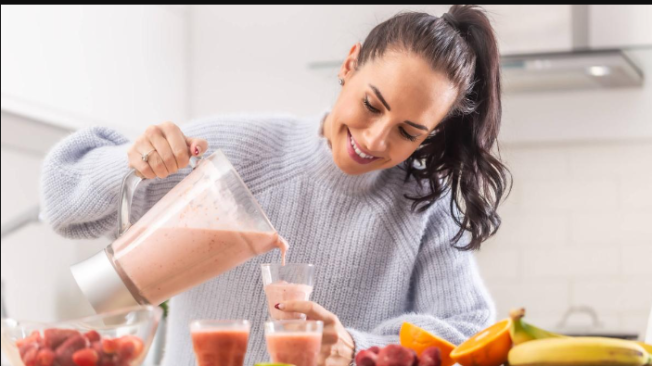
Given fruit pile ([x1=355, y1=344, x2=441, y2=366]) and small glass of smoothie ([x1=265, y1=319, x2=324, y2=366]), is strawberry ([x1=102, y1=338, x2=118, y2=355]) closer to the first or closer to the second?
small glass of smoothie ([x1=265, y1=319, x2=324, y2=366])

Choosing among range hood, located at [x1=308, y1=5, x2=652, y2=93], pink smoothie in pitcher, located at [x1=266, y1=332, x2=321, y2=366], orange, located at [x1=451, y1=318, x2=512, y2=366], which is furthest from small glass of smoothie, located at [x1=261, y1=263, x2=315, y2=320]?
range hood, located at [x1=308, y1=5, x2=652, y2=93]

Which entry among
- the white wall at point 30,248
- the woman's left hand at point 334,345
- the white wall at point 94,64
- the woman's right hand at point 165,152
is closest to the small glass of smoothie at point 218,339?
the woman's left hand at point 334,345

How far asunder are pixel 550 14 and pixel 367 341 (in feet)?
6.50

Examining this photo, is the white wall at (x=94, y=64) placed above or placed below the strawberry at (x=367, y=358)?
above

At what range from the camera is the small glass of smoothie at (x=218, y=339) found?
1.00 metres

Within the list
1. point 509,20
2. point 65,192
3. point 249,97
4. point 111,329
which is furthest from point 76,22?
point 111,329

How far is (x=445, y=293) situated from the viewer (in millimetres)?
1602

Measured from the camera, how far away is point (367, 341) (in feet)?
4.38

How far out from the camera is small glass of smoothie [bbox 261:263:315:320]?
1.17 metres

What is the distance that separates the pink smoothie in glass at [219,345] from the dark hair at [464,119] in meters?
0.67

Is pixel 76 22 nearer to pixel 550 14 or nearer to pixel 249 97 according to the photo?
pixel 249 97

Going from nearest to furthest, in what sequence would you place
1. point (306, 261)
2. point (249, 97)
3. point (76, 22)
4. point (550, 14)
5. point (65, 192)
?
point (65, 192), point (306, 261), point (76, 22), point (550, 14), point (249, 97)

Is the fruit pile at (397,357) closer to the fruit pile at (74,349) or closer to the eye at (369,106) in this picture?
the fruit pile at (74,349)

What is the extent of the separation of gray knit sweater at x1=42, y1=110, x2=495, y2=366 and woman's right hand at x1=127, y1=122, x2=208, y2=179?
0.30m
